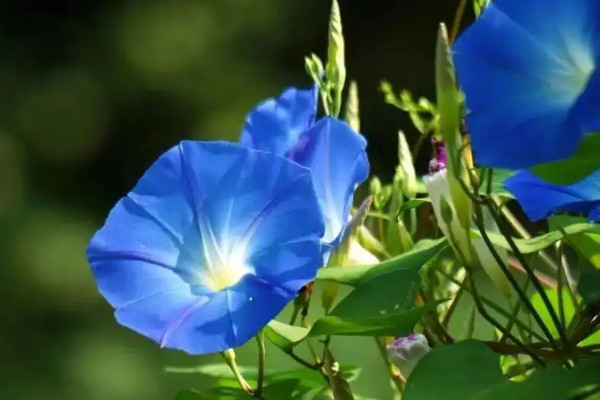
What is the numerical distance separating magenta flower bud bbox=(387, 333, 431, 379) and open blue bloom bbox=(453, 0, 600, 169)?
0.12 meters

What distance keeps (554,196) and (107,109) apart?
2482 millimetres

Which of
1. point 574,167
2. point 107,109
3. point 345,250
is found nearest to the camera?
point 574,167

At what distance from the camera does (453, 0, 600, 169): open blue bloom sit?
1.12ft

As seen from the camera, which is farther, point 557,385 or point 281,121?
point 281,121

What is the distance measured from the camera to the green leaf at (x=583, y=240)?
1.43 ft

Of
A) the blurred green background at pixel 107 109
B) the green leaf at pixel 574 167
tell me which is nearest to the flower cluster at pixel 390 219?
the green leaf at pixel 574 167

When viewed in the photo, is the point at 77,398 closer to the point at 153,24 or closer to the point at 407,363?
the point at 153,24

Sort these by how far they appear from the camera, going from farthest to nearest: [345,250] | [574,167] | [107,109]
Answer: [107,109] < [345,250] < [574,167]

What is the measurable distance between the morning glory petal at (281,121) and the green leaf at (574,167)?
140 millimetres

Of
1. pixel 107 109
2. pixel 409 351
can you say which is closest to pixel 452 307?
pixel 409 351

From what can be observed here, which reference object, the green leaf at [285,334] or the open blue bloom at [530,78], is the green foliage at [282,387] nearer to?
the green leaf at [285,334]

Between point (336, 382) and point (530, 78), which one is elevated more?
point (530, 78)

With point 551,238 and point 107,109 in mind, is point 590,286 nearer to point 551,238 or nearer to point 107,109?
point 551,238

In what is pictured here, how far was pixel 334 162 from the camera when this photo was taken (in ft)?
1.49
